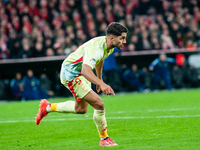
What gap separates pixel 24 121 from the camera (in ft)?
28.6

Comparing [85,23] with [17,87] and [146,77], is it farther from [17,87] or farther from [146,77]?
[17,87]

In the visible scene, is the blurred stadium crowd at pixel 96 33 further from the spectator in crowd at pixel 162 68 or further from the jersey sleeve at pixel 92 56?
the jersey sleeve at pixel 92 56

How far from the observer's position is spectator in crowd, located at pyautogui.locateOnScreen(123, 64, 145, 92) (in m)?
16.0

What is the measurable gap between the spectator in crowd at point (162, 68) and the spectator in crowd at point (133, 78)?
54 cm

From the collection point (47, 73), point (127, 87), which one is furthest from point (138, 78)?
point (47, 73)

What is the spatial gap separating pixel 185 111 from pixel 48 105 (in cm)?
384

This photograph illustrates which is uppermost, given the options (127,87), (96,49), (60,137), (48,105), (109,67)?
(96,49)

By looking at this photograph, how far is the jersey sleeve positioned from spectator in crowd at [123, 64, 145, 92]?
35.3 ft

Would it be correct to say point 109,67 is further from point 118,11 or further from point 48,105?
point 48,105

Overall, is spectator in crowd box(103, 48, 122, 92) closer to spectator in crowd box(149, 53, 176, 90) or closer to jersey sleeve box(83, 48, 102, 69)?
spectator in crowd box(149, 53, 176, 90)

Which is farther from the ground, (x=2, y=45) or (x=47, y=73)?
(x=2, y=45)

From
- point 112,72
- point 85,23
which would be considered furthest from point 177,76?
point 85,23

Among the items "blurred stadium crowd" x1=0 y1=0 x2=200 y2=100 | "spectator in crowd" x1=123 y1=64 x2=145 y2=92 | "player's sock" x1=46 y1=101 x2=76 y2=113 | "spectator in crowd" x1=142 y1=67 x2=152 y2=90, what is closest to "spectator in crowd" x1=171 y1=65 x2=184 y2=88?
"blurred stadium crowd" x1=0 y1=0 x2=200 y2=100

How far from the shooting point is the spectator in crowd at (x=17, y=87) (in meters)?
15.2
